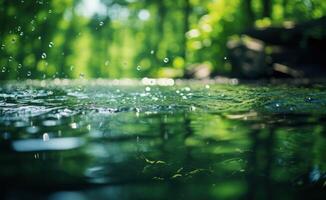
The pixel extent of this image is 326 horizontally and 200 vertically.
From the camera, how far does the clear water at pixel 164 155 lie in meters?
2.06

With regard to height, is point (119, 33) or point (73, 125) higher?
point (119, 33)

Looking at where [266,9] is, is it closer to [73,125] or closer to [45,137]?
[73,125]

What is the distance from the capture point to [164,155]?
2.83 m

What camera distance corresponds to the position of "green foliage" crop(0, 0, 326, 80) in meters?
25.3

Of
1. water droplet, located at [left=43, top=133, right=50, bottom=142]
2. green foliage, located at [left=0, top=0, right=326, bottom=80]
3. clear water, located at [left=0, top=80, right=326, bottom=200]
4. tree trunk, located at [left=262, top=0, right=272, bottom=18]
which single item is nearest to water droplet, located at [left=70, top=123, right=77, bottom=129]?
clear water, located at [left=0, top=80, right=326, bottom=200]

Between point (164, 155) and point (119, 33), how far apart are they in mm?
37379

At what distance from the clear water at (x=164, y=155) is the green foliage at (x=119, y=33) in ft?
62.4

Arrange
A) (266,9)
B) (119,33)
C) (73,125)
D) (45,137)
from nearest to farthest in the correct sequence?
(45,137)
(73,125)
(266,9)
(119,33)

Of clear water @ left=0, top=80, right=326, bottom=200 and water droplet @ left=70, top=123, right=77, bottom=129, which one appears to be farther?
water droplet @ left=70, top=123, right=77, bottom=129

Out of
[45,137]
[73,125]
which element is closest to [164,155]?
[45,137]

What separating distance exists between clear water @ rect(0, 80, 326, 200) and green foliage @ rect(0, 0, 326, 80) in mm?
19032

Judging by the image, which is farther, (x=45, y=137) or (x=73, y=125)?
(x=73, y=125)

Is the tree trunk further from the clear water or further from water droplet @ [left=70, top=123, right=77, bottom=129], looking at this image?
water droplet @ [left=70, top=123, right=77, bottom=129]

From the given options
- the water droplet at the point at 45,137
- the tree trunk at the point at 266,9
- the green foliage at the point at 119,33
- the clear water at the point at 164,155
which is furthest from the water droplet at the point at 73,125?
the tree trunk at the point at 266,9
